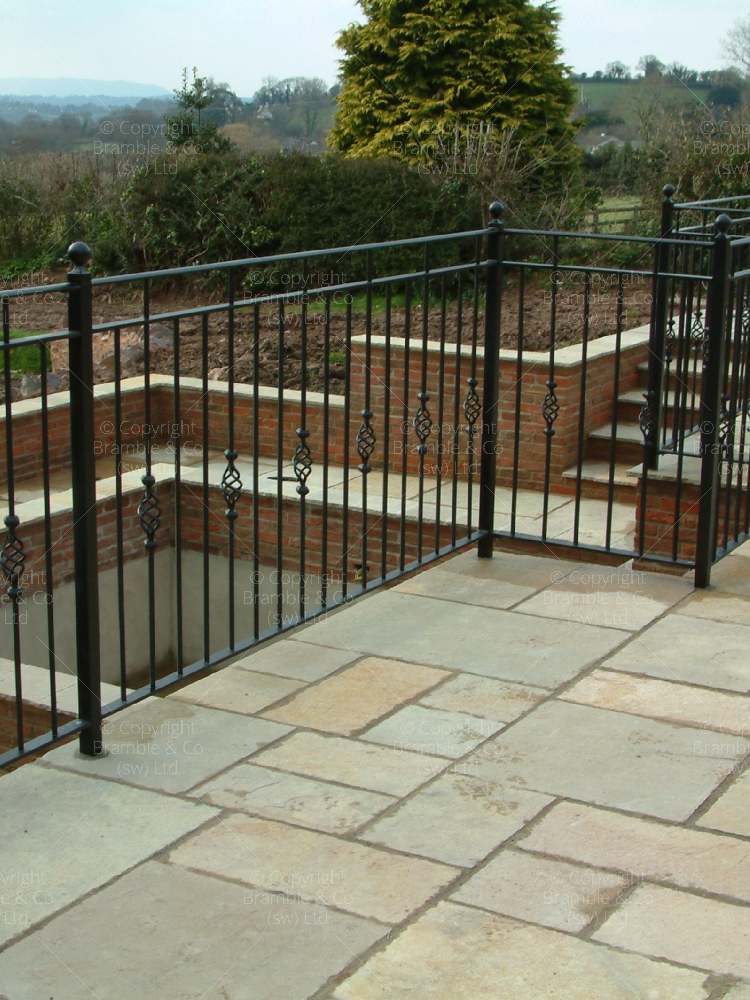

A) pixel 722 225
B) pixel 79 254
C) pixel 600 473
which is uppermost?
pixel 722 225

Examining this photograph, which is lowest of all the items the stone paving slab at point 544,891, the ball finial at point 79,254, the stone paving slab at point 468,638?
the stone paving slab at point 544,891

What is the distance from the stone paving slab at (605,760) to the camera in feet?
10.0

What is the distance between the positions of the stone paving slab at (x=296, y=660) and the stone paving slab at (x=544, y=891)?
1230 millimetres

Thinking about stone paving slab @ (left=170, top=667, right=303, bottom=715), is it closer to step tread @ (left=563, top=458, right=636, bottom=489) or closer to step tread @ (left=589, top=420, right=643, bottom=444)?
step tread @ (left=563, top=458, right=636, bottom=489)

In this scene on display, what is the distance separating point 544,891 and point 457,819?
1.21 ft

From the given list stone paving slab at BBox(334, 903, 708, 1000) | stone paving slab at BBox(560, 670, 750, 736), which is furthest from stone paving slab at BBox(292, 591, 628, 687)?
stone paving slab at BBox(334, 903, 708, 1000)

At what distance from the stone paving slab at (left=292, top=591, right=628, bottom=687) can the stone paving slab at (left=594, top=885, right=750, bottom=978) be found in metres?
1.22

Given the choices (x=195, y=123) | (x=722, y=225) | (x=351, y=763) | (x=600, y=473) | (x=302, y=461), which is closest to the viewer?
(x=351, y=763)

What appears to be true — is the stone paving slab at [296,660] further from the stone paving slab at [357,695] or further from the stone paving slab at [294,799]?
the stone paving slab at [294,799]

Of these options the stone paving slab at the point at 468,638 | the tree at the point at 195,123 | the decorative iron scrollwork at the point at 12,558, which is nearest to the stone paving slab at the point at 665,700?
the stone paving slab at the point at 468,638

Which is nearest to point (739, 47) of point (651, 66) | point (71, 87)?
point (651, 66)

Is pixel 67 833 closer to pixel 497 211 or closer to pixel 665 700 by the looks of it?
pixel 665 700

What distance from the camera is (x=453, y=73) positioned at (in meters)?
15.5

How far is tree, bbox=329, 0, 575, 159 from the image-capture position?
600 inches
